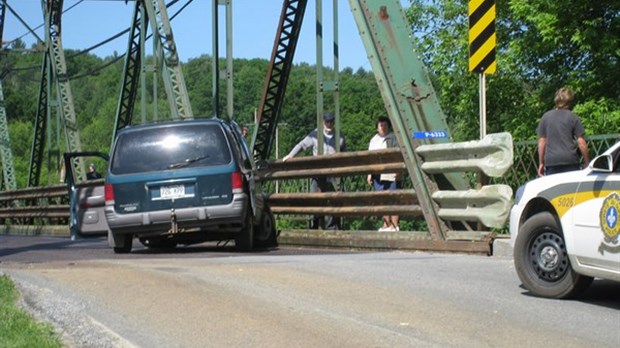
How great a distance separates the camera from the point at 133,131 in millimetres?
15328

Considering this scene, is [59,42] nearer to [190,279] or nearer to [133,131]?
[133,131]

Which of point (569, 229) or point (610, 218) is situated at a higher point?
point (610, 218)

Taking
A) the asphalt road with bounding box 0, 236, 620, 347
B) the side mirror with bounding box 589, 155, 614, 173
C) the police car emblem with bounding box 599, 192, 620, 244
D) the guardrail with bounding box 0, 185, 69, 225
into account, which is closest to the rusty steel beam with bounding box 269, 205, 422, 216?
the asphalt road with bounding box 0, 236, 620, 347

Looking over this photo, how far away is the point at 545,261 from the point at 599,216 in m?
0.74

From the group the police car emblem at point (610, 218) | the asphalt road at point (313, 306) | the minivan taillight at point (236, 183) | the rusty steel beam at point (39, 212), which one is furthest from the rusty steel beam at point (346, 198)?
the rusty steel beam at point (39, 212)

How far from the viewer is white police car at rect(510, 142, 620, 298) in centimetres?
807

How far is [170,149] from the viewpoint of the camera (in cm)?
1514

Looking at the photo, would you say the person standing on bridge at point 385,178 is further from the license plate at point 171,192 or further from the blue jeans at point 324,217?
the license plate at point 171,192

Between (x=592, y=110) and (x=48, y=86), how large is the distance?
79.4ft

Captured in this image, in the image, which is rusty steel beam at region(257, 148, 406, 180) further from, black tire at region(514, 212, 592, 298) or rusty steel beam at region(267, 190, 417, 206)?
black tire at region(514, 212, 592, 298)

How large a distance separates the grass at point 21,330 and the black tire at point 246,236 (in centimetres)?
711

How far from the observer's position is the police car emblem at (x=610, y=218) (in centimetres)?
793

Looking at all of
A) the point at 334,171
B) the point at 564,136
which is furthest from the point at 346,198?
the point at 564,136

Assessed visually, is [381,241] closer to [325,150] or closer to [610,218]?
[325,150]
